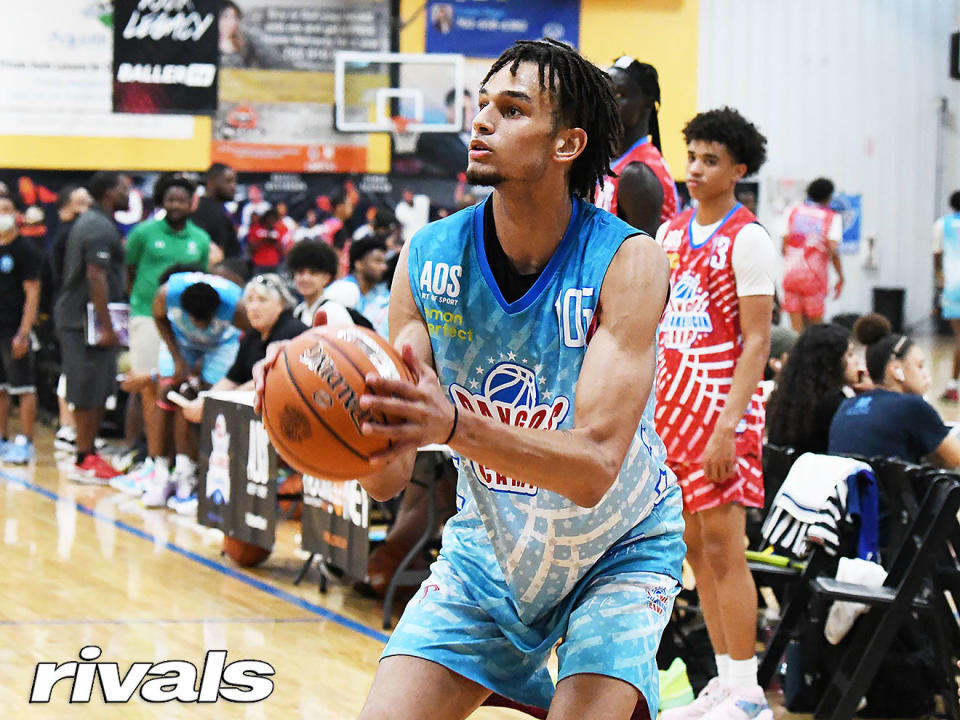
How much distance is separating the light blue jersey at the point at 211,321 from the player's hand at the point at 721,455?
4682mm

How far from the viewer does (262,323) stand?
7.61m

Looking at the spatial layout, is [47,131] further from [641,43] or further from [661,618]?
[661,618]

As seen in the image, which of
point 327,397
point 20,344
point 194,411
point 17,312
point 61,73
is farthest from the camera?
point 61,73

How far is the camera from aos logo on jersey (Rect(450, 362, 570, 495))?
263 centimetres

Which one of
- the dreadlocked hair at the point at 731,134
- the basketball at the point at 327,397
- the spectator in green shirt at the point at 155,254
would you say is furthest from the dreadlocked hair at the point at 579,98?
the spectator in green shirt at the point at 155,254

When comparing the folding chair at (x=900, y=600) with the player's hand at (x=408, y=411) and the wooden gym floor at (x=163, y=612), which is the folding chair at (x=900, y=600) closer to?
Result: the wooden gym floor at (x=163, y=612)

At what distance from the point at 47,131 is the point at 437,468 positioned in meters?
9.76

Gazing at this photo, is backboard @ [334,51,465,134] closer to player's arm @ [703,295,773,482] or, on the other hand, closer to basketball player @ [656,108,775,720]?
basketball player @ [656,108,775,720]

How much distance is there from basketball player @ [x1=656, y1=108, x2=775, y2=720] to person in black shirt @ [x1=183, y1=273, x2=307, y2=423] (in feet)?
10.7

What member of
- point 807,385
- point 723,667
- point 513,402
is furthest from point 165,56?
point 513,402

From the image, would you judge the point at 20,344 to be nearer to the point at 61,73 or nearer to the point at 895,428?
the point at 61,73

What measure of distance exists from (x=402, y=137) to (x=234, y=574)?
9153 mm

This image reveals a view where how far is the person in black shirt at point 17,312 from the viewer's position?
10195mm

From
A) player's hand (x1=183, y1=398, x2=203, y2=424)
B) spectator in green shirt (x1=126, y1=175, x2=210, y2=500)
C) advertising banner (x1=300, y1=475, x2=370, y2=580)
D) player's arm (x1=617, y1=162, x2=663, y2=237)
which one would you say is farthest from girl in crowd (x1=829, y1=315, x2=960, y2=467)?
spectator in green shirt (x1=126, y1=175, x2=210, y2=500)
